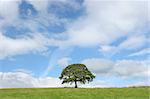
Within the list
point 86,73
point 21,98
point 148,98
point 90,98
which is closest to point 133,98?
point 148,98

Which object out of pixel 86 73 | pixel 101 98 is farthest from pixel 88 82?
pixel 101 98

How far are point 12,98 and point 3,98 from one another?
3.76 ft

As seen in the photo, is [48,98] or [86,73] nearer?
[48,98]

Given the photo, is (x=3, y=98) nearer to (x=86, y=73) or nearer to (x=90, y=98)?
(x=90, y=98)

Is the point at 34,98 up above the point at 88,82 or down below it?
below

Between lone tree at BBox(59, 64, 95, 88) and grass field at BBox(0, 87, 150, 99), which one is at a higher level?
lone tree at BBox(59, 64, 95, 88)

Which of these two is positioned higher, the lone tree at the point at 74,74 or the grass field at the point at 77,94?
the lone tree at the point at 74,74

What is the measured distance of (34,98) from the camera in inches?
1676

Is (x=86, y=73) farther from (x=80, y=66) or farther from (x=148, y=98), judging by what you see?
(x=148, y=98)

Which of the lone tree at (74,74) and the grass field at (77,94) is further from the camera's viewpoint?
the lone tree at (74,74)

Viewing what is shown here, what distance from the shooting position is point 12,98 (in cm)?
4259

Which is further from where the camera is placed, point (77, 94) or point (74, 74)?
point (74, 74)

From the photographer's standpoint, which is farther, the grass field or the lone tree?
the lone tree

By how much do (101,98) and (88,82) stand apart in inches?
1995
